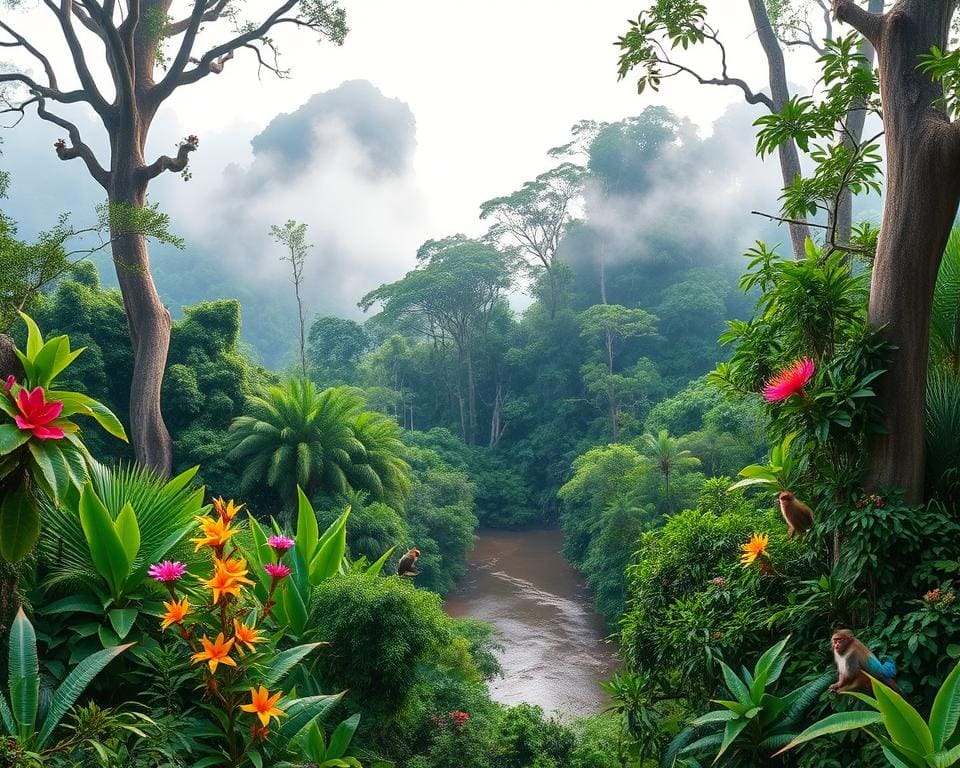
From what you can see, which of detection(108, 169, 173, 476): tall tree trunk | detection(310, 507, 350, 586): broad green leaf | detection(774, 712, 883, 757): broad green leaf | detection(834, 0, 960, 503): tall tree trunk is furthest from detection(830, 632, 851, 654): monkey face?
detection(108, 169, 173, 476): tall tree trunk

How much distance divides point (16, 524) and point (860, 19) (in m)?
4.16

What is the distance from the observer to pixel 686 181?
29.5 m

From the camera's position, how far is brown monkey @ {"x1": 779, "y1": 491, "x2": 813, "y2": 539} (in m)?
3.13

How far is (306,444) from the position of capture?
31.1ft

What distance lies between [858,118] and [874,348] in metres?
5.11

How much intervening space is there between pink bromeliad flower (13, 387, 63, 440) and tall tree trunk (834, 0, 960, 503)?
10.6 feet

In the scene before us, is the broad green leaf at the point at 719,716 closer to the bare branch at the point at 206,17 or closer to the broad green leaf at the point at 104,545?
the broad green leaf at the point at 104,545

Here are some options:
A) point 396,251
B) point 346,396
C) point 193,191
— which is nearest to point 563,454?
point 346,396

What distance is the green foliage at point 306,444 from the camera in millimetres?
9484

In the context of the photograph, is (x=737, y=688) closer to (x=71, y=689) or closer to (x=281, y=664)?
(x=281, y=664)

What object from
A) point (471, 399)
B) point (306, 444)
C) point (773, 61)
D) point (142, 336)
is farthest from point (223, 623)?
point (471, 399)

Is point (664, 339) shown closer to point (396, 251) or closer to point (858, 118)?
point (858, 118)

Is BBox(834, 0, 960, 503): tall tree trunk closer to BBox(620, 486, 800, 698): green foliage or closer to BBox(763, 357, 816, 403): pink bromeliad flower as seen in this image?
BBox(763, 357, 816, 403): pink bromeliad flower

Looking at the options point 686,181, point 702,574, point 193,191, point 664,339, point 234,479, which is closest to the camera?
point 702,574
